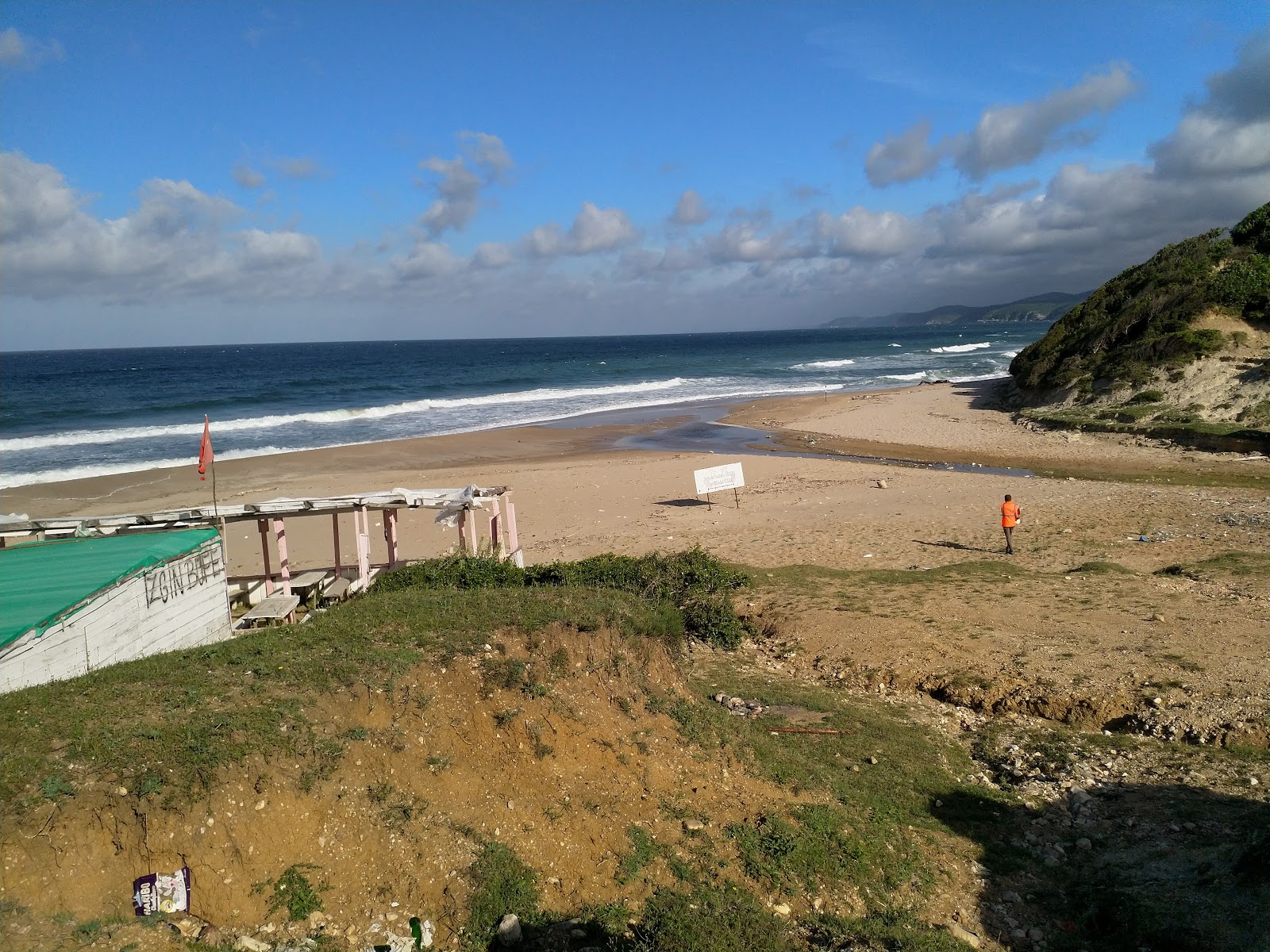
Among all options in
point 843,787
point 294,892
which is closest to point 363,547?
point 294,892

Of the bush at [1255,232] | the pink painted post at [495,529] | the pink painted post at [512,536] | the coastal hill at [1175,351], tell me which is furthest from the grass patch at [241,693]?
the bush at [1255,232]

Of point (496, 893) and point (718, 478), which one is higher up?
point (718, 478)

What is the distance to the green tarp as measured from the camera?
7.22 meters

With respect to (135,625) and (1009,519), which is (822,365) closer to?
(1009,519)

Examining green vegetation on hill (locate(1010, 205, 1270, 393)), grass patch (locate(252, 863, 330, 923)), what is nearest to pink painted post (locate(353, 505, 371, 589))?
grass patch (locate(252, 863, 330, 923))

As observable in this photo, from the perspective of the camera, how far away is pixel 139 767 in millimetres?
5277

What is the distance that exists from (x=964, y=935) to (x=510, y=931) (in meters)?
3.37

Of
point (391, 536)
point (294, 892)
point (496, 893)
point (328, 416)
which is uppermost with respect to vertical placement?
point (328, 416)

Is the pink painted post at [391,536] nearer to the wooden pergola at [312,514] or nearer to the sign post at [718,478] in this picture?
the wooden pergola at [312,514]

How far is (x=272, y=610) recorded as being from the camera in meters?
10.8

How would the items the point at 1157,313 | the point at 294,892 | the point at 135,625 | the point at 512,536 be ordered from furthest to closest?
the point at 1157,313, the point at 512,536, the point at 135,625, the point at 294,892

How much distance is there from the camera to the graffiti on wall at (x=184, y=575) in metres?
8.52

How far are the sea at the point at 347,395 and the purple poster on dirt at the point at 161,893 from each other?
24847 millimetres

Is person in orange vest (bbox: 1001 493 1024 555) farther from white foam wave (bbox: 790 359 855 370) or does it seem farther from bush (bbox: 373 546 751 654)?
white foam wave (bbox: 790 359 855 370)
